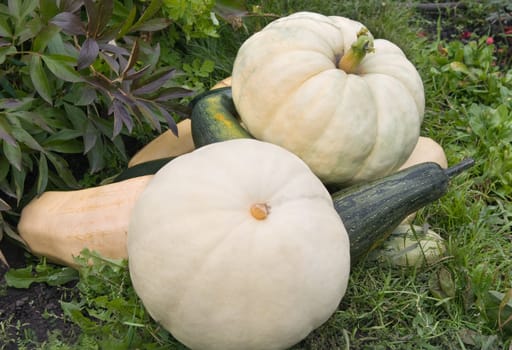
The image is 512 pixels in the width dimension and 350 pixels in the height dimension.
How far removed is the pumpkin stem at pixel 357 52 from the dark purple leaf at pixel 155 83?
621 millimetres

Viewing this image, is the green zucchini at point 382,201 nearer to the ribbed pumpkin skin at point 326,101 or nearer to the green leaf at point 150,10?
the ribbed pumpkin skin at point 326,101

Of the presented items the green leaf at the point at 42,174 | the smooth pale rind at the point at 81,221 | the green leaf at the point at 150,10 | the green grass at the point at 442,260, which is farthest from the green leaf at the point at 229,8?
the green leaf at the point at 42,174

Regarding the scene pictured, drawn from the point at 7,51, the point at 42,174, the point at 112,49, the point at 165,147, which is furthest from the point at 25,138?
the point at 165,147

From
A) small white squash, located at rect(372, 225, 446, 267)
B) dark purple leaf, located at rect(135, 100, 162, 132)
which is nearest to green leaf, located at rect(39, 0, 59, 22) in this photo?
dark purple leaf, located at rect(135, 100, 162, 132)

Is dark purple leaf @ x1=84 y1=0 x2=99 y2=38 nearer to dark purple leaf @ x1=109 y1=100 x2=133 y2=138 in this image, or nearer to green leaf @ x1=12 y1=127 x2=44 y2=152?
dark purple leaf @ x1=109 y1=100 x2=133 y2=138

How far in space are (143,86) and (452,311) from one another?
4.36 ft

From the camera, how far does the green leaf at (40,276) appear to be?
2.23 m

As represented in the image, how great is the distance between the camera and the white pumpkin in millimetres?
1699

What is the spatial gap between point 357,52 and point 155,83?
0.73 m

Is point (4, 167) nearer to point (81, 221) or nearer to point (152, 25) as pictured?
point (81, 221)

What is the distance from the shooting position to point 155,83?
2.33 metres

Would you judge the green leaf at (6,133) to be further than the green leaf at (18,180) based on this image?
No

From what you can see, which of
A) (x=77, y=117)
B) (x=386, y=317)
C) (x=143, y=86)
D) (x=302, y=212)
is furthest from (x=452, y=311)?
(x=77, y=117)

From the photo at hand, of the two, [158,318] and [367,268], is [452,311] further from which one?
[158,318]
